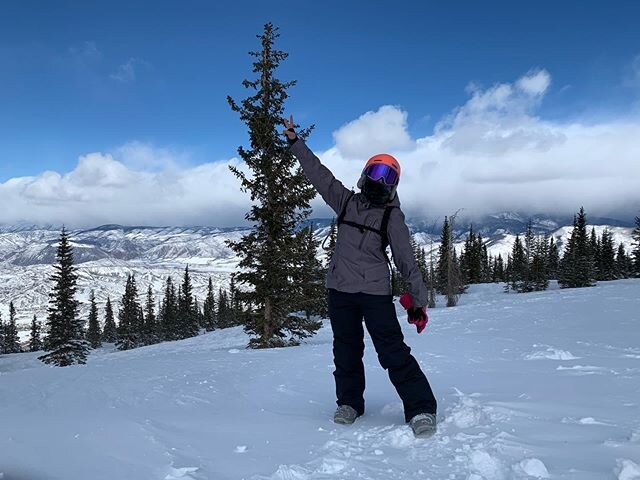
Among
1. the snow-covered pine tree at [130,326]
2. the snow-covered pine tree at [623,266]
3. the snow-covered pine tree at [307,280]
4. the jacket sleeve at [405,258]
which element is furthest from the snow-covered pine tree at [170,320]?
the jacket sleeve at [405,258]

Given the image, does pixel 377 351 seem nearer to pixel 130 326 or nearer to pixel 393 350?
pixel 393 350

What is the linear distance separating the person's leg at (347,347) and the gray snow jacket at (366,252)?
184 mm

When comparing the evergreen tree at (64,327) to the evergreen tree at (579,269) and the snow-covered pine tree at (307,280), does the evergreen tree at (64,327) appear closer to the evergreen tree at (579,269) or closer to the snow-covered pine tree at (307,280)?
the snow-covered pine tree at (307,280)

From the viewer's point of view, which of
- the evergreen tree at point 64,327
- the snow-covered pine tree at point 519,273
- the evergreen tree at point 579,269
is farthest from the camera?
the snow-covered pine tree at point 519,273

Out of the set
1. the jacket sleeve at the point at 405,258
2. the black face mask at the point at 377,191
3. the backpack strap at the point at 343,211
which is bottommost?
the jacket sleeve at the point at 405,258

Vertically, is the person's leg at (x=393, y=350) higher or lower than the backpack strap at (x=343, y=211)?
lower

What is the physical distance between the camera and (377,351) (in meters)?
4.06

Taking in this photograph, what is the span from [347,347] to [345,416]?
63 centimetres

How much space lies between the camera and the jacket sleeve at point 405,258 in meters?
3.82

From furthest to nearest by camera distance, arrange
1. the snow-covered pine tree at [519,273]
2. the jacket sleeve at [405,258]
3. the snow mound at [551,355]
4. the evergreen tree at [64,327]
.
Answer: the snow-covered pine tree at [519,273] → the evergreen tree at [64,327] → the snow mound at [551,355] → the jacket sleeve at [405,258]

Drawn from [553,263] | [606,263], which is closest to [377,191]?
[606,263]

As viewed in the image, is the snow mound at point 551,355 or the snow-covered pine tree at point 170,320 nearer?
the snow mound at point 551,355

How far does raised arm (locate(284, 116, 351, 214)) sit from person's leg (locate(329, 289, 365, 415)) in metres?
0.90

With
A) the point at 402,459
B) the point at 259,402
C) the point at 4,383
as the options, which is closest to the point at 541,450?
the point at 402,459
